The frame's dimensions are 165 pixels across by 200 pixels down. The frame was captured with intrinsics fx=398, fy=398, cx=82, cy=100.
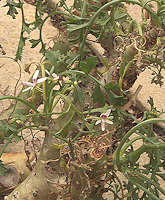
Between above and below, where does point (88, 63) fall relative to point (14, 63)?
above

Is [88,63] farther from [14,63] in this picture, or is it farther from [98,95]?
[14,63]

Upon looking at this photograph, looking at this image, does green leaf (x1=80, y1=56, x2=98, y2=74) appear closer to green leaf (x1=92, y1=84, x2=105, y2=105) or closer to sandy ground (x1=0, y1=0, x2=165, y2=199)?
green leaf (x1=92, y1=84, x2=105, y2=105)

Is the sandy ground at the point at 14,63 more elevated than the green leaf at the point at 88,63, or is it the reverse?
the green leaf at the point at 88,63

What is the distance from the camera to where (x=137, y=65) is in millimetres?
774

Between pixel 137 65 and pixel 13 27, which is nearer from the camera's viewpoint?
pixel 137 65

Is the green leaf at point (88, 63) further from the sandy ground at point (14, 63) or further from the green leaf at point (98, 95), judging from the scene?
the sandy ground at point (14, 63)

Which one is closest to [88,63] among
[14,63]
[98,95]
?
[98,95]

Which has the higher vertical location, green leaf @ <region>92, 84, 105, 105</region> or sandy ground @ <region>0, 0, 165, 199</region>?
green leaf @ <region>92, 84, 105, 105</region>

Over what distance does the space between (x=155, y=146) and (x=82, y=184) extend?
0.20 meters

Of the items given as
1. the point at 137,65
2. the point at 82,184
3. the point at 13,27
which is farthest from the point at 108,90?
the point at 13,27

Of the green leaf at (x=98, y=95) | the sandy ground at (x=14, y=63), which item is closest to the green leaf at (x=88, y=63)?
the green leaf at (x=98, y=95)

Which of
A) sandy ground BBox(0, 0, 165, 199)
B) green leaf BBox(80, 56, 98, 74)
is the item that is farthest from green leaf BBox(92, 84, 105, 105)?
sandy ground BBox(0, 0, 165, 199)

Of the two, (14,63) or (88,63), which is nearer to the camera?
(88,63)

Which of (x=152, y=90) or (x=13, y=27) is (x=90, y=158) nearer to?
(x=152, y=90)
